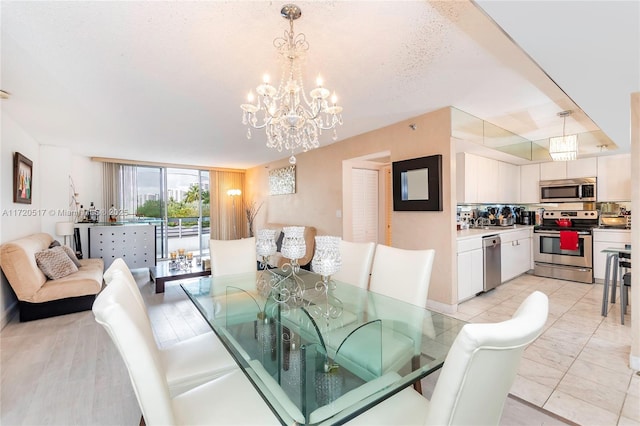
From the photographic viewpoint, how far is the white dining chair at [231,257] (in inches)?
107

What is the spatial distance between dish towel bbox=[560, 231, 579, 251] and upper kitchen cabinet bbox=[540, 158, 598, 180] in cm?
102

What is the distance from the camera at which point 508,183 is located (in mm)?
5121

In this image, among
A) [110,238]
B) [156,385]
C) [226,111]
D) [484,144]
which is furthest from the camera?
[110,238]

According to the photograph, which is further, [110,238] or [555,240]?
[110,238]

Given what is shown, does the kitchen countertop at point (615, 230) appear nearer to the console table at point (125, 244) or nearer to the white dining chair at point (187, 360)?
the white dining chair at point (187, 360)

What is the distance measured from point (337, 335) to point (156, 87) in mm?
2685

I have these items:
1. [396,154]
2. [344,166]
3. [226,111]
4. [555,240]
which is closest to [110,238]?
[226,111]

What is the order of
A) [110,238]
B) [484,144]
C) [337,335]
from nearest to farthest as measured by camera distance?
[337,335] → [484,144] → [110,238]

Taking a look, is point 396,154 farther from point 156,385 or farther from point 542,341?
point 156,385

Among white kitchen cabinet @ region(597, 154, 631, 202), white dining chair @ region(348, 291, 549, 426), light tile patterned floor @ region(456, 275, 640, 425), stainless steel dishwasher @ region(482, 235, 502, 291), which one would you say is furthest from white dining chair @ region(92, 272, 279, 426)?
white kitchen cabinet @ region(597, 154, 631, 202)

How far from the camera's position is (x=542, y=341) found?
8.52 ft

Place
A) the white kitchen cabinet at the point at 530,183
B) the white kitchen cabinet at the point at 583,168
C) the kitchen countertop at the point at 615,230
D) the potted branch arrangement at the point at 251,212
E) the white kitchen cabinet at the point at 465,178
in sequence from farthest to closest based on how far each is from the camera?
the potted branch arrangement at the point at 251,212 < the white kitchen cabinet at the point at 530,183 < the white kitchen cabinet at the point at 583,168 < the kitchen countertop at the point at 615,230 < the white kitchen cabinet at the point at 465,178

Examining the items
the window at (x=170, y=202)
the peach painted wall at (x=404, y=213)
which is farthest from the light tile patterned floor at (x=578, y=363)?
the window at (x=170, y=202)

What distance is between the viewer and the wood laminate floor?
5.59ft
